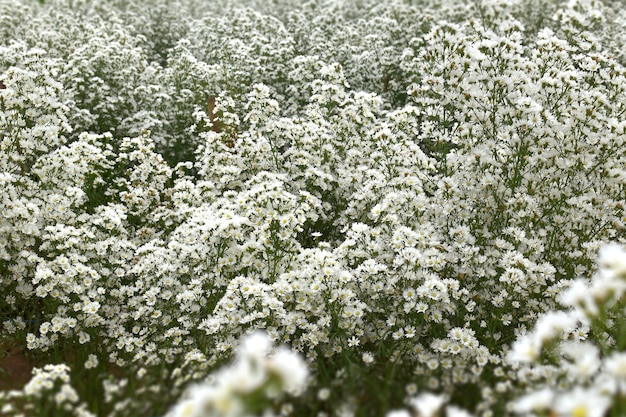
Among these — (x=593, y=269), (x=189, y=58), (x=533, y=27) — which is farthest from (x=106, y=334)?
(x=533, y=27)

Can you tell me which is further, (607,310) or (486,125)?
(486,125)

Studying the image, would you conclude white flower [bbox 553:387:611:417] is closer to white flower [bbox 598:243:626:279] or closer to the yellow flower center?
the yellow flower center

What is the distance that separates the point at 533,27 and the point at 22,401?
38.6 ft

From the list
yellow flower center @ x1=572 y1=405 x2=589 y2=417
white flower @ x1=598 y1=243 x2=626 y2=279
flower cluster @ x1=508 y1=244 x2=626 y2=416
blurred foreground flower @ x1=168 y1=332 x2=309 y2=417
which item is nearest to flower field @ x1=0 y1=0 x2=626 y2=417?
flower cluster @ x1=508 y1=244 x2=626 y2=416

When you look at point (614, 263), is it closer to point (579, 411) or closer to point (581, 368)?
point (581, 368)

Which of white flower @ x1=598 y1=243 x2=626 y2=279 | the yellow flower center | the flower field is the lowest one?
the yellow flower center

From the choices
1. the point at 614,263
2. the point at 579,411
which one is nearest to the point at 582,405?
the point at 579,411

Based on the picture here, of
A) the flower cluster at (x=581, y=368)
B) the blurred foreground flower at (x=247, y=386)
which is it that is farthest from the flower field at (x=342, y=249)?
the blurred foreground flower at (x=247, y=386)

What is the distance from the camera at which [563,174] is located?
5754 mm

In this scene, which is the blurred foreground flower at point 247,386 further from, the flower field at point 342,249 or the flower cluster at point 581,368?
the flower field at point 342,249

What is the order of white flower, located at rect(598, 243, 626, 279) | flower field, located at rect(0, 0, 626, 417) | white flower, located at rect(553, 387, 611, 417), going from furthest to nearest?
flower field, located at rect(0, 0, 626, 417) < white flower, located at rect(598, 243, 626, 279) < white flower, located at rect(553, 387, 611, 417)

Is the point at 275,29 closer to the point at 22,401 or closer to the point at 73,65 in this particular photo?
the point at 73,65

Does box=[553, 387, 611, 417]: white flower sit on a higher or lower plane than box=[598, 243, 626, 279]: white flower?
lower

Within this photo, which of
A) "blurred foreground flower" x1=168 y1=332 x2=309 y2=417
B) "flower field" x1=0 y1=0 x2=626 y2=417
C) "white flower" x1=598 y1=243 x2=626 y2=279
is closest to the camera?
"blurred foreground flower" x1=168 y1=332 x2=309 y2=417
